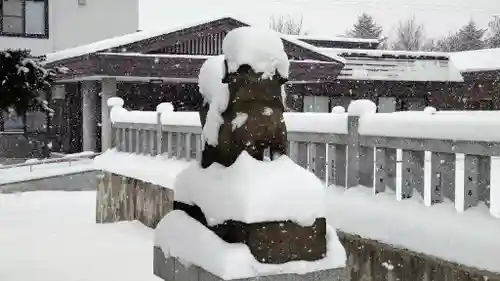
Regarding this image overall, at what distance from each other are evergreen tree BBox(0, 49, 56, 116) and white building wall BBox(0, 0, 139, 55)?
60.4ft

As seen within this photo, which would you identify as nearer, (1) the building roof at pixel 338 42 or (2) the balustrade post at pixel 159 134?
(2) the balustrade post at pixel 159 134

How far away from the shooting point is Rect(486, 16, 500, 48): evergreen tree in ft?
242

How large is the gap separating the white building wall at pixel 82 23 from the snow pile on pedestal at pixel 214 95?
2413 centimetres

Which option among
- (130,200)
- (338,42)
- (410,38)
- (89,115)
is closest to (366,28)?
(410,38)

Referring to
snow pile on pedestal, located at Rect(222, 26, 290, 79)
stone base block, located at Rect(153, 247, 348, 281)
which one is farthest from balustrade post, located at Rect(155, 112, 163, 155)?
snow pile on pedestal, located at Rect(222, 26, 290, 79)

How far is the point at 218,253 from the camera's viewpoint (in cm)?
349

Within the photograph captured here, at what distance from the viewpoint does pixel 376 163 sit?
220 inches

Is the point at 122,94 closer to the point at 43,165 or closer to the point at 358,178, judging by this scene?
the point at 43,165

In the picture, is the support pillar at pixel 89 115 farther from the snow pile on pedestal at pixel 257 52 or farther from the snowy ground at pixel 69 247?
the snow pile on pedestal at pixel 257 52

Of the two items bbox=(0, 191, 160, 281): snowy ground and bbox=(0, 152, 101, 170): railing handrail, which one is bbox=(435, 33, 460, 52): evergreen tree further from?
bbox=(0, 191, 160, 281): snowy ground

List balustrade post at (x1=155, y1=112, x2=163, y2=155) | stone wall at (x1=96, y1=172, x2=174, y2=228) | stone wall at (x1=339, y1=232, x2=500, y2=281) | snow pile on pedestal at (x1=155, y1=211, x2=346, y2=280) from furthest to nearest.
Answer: balustrade post at (x1=155, y1=112, x2=163, y2=155)
stone wall at (x1=96, y1=172, x2=174, y2=228)
stone wall at (x1=339, y1=232, x2=500, y2=281)
snow pile on pedestal at (x1=155, y1=211, x2=346, y2=280)

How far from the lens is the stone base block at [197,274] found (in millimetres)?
3539

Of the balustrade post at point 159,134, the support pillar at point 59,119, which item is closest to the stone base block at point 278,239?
the balustrade post at point 159,134

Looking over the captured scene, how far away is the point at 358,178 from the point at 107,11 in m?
25.6
